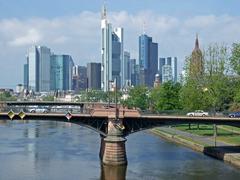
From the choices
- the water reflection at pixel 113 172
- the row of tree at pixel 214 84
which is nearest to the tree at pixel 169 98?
the row of tree at pixel 214 84

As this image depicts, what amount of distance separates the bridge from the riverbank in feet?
14.6

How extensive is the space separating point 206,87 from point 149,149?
23303 mm

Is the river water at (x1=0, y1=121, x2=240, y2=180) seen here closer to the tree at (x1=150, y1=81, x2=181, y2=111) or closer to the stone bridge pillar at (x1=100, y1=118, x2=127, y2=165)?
the stone bridge pillar at (x1=100, y1=118, x2=127, y2=165)

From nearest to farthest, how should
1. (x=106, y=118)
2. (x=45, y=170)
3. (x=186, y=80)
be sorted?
(x=45, y=170)
(x=106, y=118)
(x=186, y=80)

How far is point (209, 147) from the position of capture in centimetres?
8106

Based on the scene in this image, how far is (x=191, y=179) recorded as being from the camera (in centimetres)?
5931

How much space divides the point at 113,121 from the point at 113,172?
368 inches

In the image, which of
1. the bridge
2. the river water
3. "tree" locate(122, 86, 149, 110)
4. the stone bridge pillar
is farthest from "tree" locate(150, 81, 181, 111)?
the stone bridge pillar

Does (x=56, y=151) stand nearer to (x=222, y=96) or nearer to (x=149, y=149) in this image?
(x=149, y=149)

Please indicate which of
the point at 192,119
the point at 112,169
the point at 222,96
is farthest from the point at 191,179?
the point at 222,96

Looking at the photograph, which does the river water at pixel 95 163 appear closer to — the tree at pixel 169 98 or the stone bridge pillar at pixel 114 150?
the stone bridge pillar at pixel 114 150

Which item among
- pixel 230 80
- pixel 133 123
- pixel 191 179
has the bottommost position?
pixel 191 179

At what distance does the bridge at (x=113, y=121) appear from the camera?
68438mm

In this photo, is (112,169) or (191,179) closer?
(191,179)
